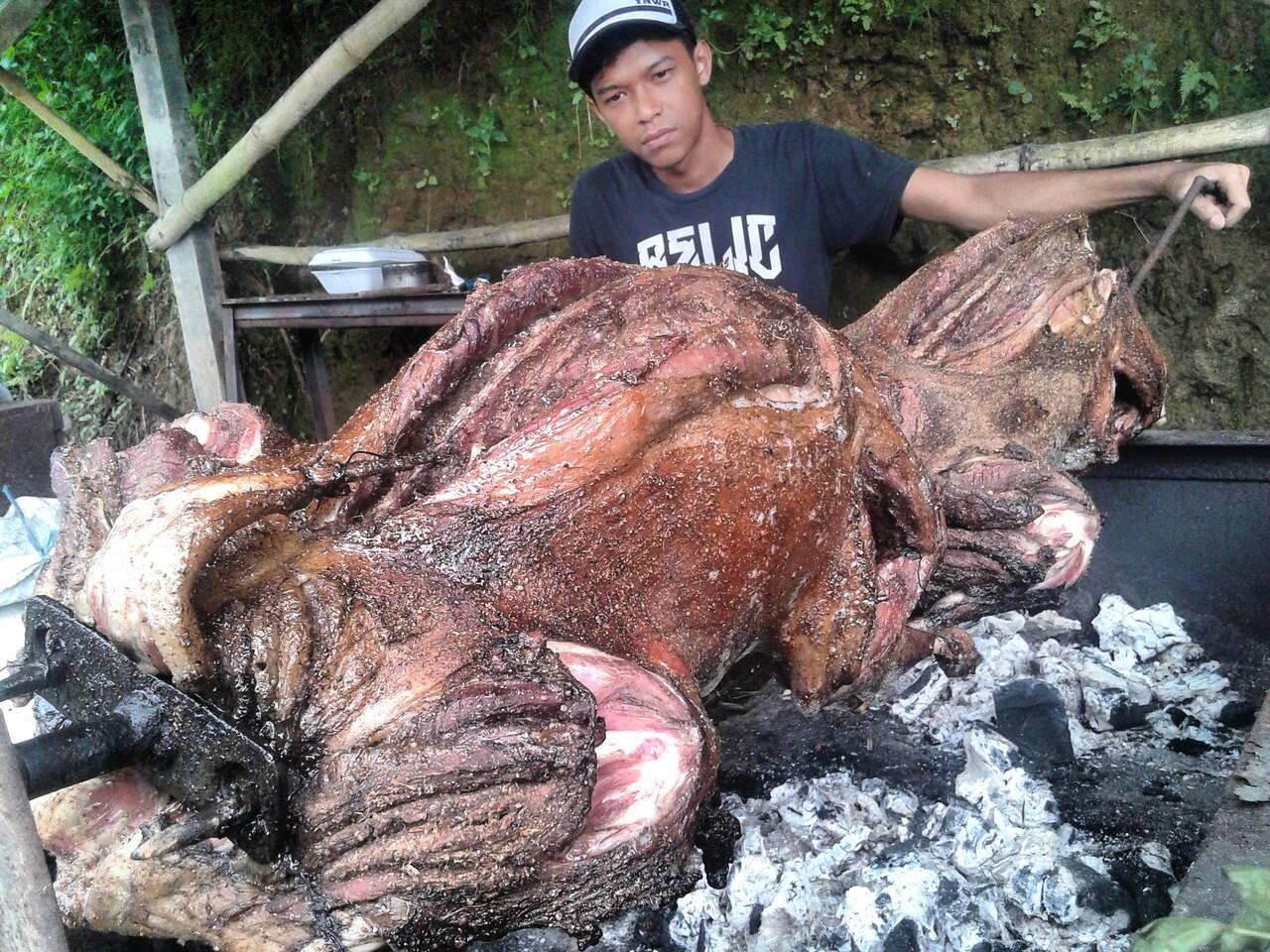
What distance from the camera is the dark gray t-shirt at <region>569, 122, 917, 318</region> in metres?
3.87

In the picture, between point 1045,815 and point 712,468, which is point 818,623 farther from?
point 1045,815

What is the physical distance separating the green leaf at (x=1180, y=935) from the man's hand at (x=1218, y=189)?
7.96 ft

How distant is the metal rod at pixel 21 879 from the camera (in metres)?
0.94

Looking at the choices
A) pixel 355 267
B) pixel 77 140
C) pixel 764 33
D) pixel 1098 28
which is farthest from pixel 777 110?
pixel 77 140

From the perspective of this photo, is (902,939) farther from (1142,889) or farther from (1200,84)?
(1200,84)

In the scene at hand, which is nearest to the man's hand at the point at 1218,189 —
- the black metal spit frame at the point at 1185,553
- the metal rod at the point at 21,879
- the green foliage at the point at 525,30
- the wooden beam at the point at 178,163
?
the black metal spit frame at the point at 1185,553

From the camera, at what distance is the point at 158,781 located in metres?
1.41

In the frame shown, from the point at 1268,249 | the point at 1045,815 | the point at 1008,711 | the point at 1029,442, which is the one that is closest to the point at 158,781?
the point at 1045,815

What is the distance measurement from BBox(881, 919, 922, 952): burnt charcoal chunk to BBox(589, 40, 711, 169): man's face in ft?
9.64

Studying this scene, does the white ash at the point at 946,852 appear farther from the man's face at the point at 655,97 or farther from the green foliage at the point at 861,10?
the green foliage at the point at 861,10

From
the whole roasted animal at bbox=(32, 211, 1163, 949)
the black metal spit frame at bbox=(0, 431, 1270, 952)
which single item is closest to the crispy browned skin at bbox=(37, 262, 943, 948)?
the whole roasted animal at bbox=(32, 211, 1163, 949)

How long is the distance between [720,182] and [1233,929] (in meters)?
3.33

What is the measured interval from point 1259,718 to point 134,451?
2.30 meters

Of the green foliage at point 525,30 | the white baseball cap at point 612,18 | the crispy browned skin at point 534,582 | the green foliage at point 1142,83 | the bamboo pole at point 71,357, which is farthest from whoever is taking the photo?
the green foliage at point 525,30
